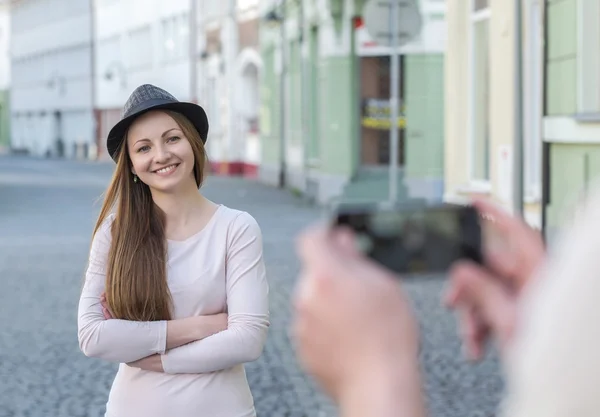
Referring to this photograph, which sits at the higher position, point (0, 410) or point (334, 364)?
point (334, 364)

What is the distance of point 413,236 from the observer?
4.36ft

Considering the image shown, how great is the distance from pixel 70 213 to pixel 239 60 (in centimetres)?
1792

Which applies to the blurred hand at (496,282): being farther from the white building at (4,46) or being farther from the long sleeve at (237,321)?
the white building at (4,46)

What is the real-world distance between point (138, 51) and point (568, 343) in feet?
194

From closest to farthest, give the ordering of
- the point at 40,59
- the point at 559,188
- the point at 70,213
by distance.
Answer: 1. the point at 559,188
2. the point at 70,213
3. the point at 40,59

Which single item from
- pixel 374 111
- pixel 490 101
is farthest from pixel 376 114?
pixel 490 101

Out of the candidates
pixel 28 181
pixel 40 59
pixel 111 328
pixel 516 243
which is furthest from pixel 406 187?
pixel 40 59

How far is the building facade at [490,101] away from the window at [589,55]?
86 centimetres

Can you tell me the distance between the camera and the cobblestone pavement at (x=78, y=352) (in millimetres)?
7520

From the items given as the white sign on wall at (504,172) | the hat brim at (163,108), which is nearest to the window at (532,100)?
the white sign on wall at (504,172)

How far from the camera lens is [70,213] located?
83.1 feet

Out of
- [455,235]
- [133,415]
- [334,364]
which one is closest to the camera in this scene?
[334,364]

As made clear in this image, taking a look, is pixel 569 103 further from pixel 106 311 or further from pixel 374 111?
pixel 374 111

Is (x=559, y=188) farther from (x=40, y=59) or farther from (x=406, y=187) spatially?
(x=40, y=59)
